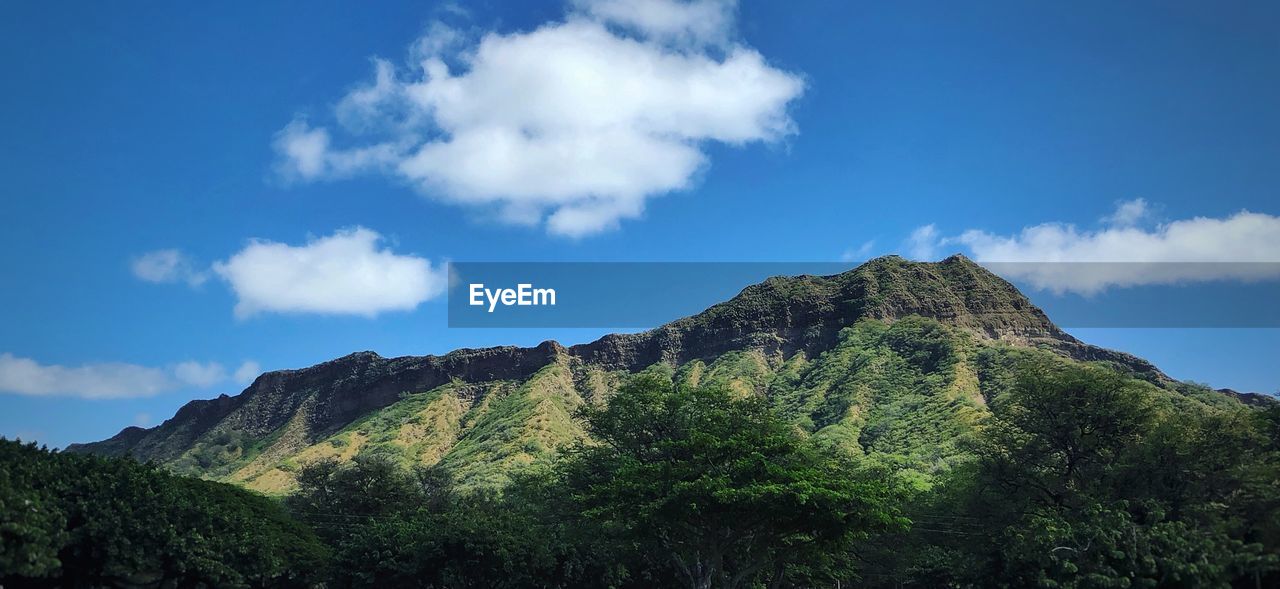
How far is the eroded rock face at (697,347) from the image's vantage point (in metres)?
120

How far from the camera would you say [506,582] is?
37438 mm

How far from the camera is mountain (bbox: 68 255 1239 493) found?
8781 centimetres

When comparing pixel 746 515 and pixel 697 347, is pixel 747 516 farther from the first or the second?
pixel 697 347

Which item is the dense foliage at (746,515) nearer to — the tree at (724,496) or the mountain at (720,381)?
the tree at (724,496)

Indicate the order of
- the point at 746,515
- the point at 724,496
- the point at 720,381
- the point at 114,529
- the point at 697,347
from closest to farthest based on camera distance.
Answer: the point at 114,529 < the point at 724,496 < the point at 746,515 < the point at 720,381 < the point at 697,347

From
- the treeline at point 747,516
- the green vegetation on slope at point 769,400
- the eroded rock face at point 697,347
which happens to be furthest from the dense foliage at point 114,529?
the eroded rock face at point 697,347

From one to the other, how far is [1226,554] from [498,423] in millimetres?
95918

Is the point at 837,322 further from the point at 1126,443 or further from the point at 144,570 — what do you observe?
the point at 144,570

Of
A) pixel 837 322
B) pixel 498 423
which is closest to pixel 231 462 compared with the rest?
pixel 498 423

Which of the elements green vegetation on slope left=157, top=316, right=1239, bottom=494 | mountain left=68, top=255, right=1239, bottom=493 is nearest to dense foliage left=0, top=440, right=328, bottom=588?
green vegetation on slope left=157, top=316, right=1239, bottom=494

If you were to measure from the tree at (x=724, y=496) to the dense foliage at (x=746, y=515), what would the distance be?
0.10 meters

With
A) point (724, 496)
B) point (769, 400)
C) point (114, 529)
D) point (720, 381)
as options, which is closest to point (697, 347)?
point (720, 381)

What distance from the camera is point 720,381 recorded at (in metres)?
95.2

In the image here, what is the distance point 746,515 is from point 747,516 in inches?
3.7
